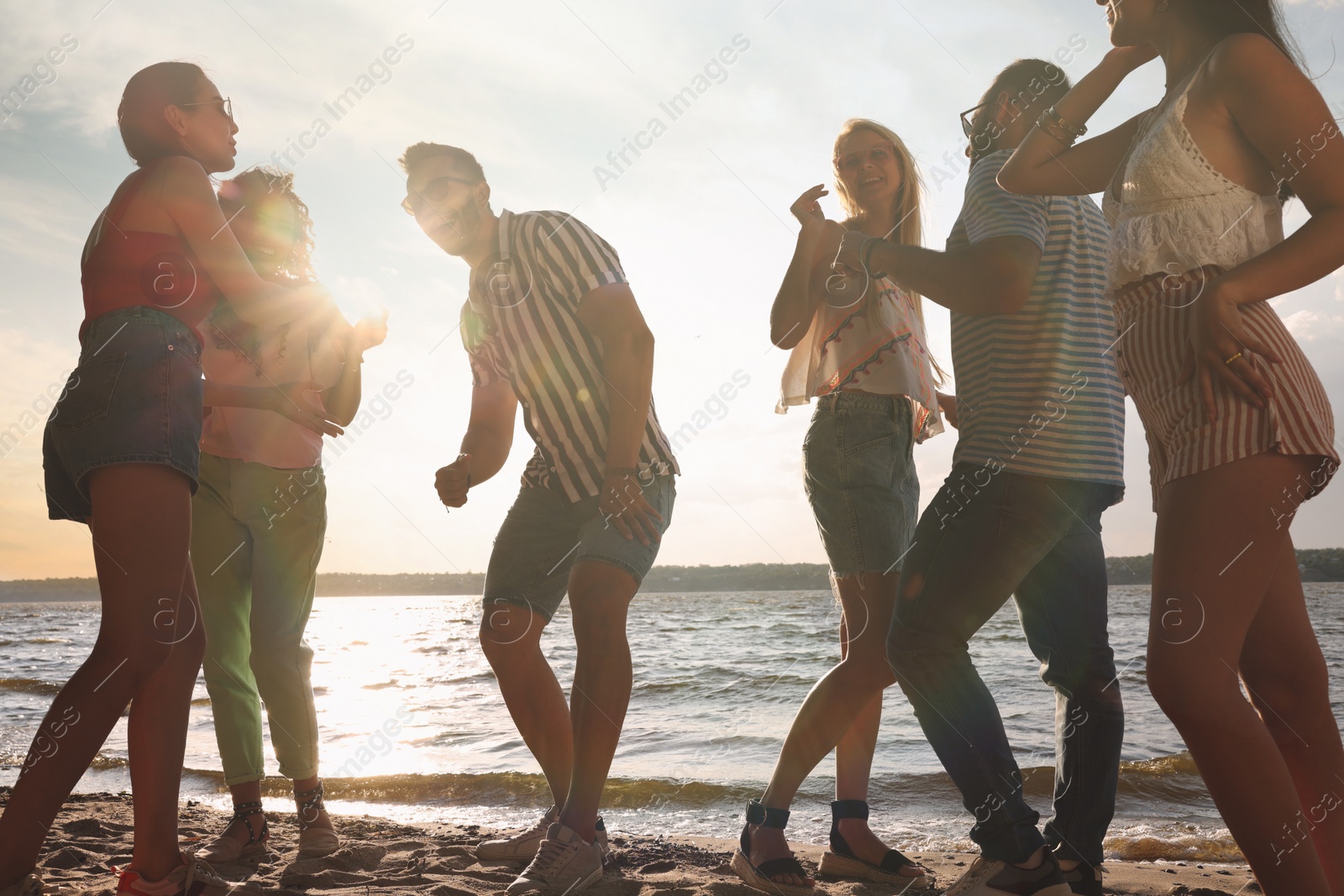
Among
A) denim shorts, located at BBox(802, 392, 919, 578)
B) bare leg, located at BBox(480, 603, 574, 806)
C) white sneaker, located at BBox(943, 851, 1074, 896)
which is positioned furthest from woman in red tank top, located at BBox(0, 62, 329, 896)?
white sneaker, located at BBox(943, 851, 1074, 896)

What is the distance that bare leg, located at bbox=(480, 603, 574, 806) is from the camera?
9.14 ft

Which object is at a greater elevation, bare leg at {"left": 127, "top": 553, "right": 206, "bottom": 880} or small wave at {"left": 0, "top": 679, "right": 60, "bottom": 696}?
bare leg at {"left": 127, "top": 553, "right": 206, "bottom": 880}

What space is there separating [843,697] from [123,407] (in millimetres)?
2015

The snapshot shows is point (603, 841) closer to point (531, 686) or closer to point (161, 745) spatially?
point (531, 686)

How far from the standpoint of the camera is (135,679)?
1933 millimetres

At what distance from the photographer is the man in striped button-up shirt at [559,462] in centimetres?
247

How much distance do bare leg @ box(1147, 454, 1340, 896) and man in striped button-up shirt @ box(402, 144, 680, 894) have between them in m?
1.41

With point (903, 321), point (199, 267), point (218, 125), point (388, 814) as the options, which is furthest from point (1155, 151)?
point (388, 814)

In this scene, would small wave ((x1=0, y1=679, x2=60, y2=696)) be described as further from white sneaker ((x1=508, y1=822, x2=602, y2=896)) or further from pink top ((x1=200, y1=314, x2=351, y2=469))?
white sneaker ((x1=508, y1=822, x2=602, y2=896))

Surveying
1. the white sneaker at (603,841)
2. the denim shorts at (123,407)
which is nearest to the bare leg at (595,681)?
the white sneaker at (603,841)

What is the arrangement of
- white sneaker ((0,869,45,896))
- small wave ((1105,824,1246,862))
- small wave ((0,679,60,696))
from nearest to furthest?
white sneaker ((0,869,45,896)), small wave ((1105,824,1246,862)), small wave ((0,679,60,696))

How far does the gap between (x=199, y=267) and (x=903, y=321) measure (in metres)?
2.03

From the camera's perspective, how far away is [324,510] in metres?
3.15

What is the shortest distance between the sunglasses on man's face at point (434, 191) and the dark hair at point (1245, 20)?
211 centimetres
